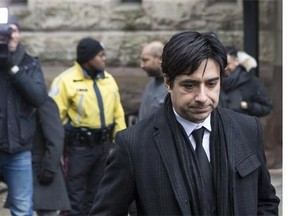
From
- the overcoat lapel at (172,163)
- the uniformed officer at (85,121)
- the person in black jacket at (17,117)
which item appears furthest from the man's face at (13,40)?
the overcoat lapel at (172,163)

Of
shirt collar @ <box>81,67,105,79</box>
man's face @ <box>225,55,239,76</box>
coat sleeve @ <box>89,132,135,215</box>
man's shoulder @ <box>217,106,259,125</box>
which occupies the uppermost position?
man's shoulder @ <box>217,106,259,125</box>

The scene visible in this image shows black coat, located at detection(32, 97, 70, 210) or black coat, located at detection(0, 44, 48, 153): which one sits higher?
black coat, located at detection(0, 44, 48, 153)

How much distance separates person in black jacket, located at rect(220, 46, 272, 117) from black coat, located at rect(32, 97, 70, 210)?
1.90 m

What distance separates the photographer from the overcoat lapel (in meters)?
3.39

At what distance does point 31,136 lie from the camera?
22.5 ft

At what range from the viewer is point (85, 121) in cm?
815

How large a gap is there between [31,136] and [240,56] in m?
2.99

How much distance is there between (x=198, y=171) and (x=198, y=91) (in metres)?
0.29

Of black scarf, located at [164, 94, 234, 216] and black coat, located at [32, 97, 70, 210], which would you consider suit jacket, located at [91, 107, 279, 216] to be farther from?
black coat, located at [32, 97, 70, 210]

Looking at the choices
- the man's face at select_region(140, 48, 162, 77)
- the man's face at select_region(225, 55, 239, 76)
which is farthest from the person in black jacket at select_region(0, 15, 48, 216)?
the man's face at select_region(225, 55, 239, 76)

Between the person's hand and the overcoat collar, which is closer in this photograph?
the overcoat collar

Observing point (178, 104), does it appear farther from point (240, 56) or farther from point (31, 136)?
point (240, 56)

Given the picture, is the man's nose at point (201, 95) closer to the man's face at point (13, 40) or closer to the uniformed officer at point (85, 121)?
the man's face at point (13, 40)

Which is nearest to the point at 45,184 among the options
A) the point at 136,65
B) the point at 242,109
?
the point at 242,109
